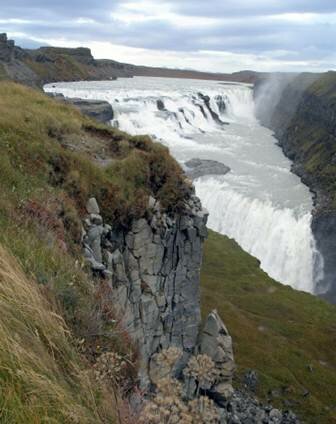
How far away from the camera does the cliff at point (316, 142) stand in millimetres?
65750

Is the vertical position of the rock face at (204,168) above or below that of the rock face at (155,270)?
below

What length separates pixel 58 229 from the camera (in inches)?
485

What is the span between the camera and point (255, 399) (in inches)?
1307

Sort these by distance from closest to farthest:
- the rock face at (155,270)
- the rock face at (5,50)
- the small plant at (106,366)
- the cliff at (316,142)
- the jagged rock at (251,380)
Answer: the small plant at (106,366) < the rock face at (155,270) < the jagged rock at (251,380) < the cliff at (316,142) < the rock face at (5,50)

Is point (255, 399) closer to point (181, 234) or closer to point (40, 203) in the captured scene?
point (181, 234)

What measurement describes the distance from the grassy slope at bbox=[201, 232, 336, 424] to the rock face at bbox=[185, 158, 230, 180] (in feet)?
49.2

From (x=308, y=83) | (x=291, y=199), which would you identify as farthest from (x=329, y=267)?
(x=308, y=83)

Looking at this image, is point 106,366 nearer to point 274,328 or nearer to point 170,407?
point 170,407

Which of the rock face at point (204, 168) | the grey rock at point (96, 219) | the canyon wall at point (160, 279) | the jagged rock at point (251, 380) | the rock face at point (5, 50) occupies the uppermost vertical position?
the rock face at point (5, 50)

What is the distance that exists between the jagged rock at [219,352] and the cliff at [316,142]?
41680mm

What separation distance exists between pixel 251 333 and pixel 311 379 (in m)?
6.90

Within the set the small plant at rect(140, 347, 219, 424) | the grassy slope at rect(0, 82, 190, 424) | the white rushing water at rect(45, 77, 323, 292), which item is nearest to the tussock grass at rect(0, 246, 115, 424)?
the grassy slope at rect(0, 82, 190, 424)

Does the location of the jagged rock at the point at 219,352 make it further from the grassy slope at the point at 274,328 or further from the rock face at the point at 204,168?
the rock face at the point at 204,168

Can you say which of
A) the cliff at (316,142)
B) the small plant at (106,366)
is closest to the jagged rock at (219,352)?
the small plant at (106,366)
